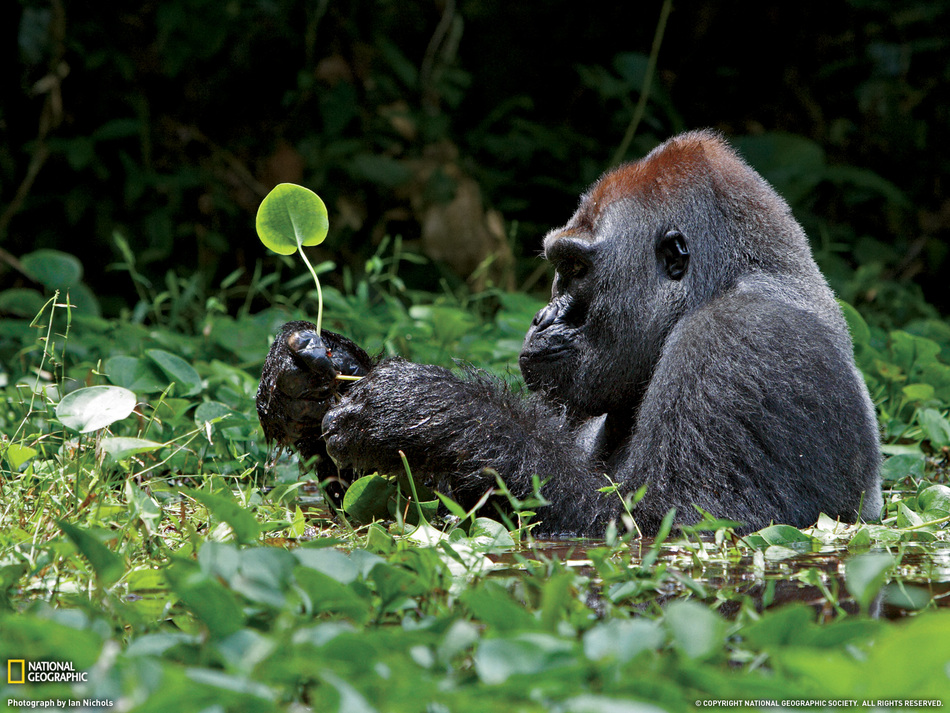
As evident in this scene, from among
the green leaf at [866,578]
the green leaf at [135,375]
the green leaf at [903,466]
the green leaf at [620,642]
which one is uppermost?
the green leaf at [866,578]

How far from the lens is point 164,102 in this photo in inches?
301

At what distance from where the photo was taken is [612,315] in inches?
117

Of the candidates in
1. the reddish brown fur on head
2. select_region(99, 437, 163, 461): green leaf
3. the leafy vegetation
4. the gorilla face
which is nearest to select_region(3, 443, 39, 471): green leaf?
the leafy vegetation

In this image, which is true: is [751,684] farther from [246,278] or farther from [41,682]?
[246,278]

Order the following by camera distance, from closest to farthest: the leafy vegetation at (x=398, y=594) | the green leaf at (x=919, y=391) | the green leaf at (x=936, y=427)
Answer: the leafy vegetation at (x=398, y=594) < the green leaf at (x=936, y=427) < the green leaf at (x=919, y=391)

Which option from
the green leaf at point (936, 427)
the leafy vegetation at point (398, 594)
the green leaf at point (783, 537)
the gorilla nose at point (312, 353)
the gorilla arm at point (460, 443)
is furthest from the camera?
the green leaf at point (936, 427)

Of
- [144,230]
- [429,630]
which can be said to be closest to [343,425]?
[429,630]

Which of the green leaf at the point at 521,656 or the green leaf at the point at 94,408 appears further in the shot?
the green leaf at the point at 94,408

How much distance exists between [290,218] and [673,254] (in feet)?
3.81

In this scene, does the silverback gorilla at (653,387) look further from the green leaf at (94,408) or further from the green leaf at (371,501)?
the green leaf at (94,408)

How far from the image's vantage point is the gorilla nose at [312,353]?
2920 millimetres

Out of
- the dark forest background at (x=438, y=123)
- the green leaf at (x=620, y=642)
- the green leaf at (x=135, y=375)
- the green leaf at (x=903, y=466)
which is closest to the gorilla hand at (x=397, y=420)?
the green leaf at (x=135, y=375)

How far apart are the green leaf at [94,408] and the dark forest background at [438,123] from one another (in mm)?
3751

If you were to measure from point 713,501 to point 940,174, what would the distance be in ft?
23.9
